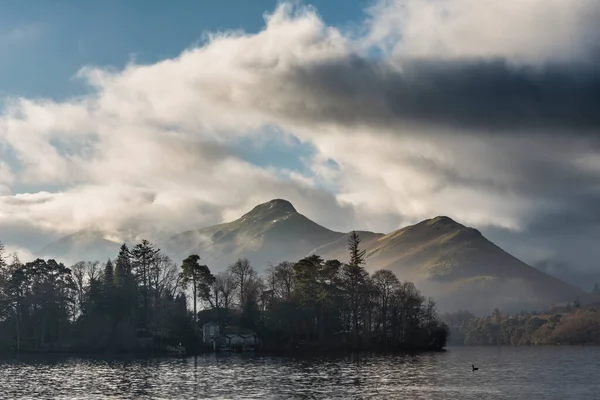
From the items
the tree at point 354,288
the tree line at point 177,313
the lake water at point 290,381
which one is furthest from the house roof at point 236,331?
the lake water at point 290,381

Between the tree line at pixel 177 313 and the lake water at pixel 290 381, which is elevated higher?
the tree line at pixel 177 313

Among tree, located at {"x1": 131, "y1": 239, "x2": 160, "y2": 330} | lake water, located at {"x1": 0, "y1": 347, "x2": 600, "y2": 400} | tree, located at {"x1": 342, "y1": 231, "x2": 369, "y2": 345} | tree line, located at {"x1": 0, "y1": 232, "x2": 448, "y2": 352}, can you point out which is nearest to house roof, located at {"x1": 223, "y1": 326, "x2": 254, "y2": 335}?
tree line, located at {"x1": 0, "y1": 232, "x2": 448, "y2": 352}

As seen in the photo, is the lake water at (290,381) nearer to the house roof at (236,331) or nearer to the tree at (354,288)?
the tree at (354,288)

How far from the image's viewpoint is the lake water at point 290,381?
79.1 metres

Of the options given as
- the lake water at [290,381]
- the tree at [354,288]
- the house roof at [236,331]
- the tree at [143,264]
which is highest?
the tree at [143,264]

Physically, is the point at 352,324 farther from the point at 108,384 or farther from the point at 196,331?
the point at 108,384

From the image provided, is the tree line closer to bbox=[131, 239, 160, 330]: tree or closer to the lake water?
bbox=[131, 239, 160, 330]: tree

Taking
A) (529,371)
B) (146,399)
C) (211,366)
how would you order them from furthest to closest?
1. (211,366)
2. (529,371)
3. (146,399)

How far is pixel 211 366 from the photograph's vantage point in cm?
12694

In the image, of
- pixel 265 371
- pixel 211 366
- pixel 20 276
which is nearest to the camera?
pixel 265 371

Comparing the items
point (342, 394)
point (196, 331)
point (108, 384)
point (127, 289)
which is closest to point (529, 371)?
point (342, 394)

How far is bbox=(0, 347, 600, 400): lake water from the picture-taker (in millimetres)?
79062

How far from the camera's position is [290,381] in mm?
93188

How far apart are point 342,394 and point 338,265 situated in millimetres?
118603
